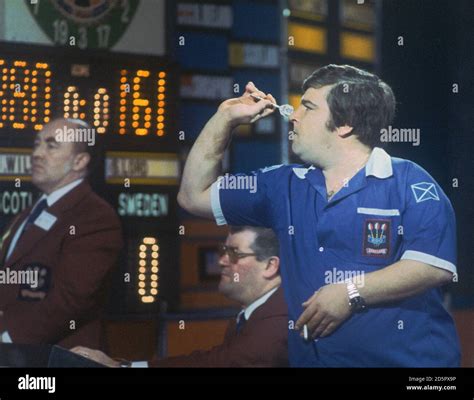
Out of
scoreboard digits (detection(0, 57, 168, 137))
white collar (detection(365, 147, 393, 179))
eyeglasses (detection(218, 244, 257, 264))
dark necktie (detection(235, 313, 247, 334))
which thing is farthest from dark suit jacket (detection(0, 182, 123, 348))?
white collar (detection(365, 147, 393, 179))

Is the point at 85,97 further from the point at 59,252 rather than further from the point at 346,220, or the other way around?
the point at 346,220

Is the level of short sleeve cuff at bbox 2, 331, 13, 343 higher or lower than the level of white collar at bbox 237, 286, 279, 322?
lower

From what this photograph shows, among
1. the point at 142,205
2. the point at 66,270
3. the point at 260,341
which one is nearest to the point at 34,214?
the point at 66,270

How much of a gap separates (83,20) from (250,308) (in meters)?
1.35

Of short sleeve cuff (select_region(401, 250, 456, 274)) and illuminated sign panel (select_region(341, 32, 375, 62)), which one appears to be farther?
illuminated sign panel (select_region(341, 32, 375, 62))

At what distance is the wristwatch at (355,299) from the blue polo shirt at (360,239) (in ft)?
0.10

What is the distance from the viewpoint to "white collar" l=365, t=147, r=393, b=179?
4.61 m

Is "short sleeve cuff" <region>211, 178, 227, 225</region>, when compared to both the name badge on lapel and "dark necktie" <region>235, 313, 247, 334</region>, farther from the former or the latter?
the name badge on lapel

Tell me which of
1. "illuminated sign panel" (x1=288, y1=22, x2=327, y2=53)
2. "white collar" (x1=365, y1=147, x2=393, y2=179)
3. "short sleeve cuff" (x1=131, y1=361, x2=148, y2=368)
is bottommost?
"short sleeve cuff" (x1=131, y1=361, x2=148, y2=368)

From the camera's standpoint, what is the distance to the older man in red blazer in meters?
4.62

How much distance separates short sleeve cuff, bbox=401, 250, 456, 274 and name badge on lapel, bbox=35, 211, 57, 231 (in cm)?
141

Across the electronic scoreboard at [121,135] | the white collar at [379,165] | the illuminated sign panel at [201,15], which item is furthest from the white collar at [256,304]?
the illuminated sign panel at [201,15]

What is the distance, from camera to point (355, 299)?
179 inches
